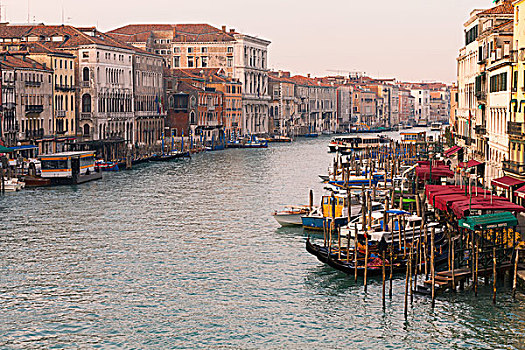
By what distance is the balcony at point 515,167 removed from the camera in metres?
19.7

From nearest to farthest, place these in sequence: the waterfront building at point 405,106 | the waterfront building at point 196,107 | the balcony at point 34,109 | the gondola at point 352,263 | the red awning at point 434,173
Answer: the gondola at point 352,263
the red awning at point 434,173
the balcony at point 34,109
the waterfront building at point 196,107
the waterfront building at point 405,106

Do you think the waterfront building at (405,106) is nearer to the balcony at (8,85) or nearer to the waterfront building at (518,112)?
the balcony at (8,85)

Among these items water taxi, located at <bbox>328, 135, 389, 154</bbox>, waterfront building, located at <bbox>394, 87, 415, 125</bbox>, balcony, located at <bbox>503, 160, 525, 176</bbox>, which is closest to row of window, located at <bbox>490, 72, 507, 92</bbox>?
balcony, located at <bbox>503, 160, 525, 176</bbox>

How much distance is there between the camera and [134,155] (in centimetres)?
4825

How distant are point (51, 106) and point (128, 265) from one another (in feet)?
89.2

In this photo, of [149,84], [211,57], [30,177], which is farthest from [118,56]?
[211,57]

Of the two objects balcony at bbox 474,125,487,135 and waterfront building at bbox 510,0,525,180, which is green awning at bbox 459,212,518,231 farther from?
balcony at bbox 474,125,487,135

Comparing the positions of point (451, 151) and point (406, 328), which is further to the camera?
point (451, 151)

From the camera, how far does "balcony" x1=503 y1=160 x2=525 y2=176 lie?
1973 centimetres

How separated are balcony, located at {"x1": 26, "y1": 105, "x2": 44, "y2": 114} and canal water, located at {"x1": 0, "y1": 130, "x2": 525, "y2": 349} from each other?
15.1m

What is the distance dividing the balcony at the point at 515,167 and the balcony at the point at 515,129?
2.13 feet

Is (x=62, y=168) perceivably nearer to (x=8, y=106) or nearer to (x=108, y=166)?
(x=8, y=106)

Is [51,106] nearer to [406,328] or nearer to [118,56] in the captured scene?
[118,56]

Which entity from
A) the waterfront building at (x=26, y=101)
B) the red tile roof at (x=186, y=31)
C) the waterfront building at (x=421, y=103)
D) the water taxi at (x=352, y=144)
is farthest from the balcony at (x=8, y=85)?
the waterfront building at (x=421, y=103)
